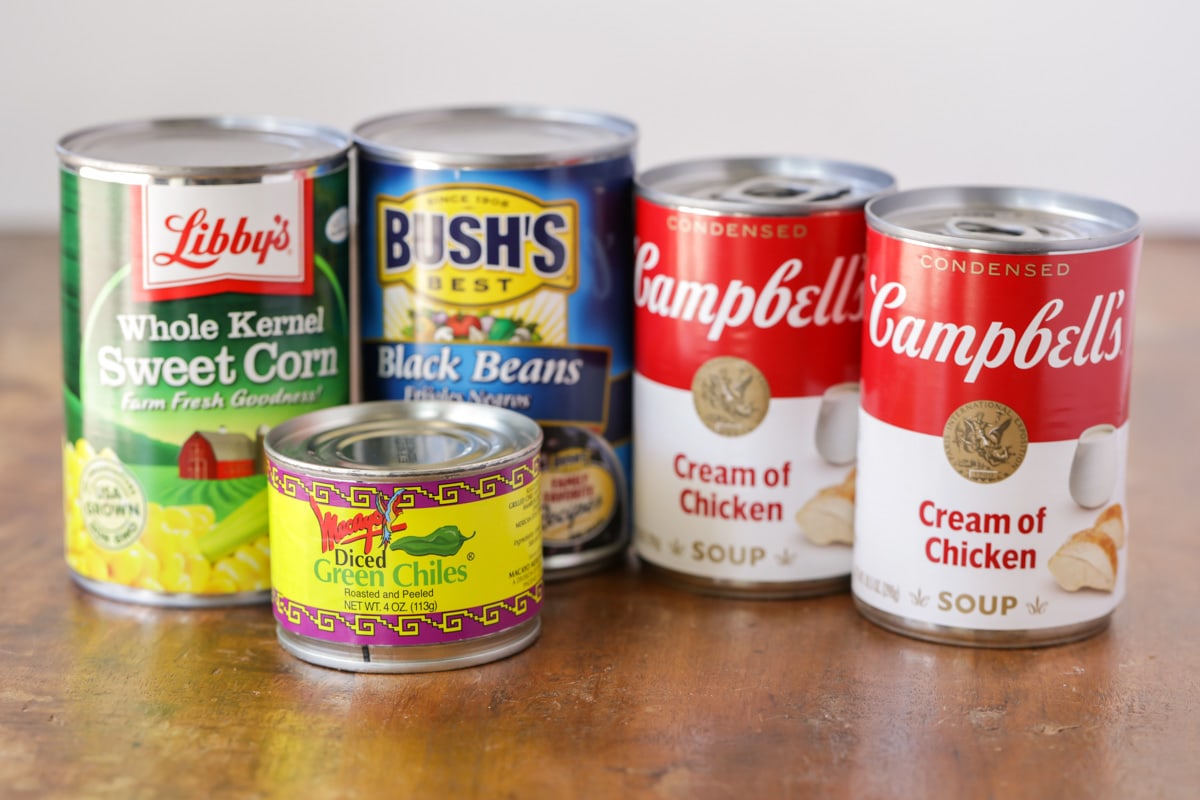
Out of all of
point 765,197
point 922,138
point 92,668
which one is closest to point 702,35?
point 922,138

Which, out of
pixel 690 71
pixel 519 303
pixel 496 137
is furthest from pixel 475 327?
pixel 690 71

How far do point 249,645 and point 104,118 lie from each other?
4.99 feet

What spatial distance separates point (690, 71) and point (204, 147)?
129cm

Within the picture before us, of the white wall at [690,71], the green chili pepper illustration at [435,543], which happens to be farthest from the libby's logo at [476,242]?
the white wall at [690,71]

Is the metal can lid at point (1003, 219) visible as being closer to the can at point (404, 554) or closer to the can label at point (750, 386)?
the can label at point (750, 386)

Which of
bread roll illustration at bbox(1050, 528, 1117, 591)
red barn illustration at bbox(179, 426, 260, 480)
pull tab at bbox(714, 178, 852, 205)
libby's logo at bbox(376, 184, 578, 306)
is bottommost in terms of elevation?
bread roll illustration at bbox(1050, 528, 1117, 591)

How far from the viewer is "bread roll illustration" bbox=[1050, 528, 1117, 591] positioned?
1210 mm

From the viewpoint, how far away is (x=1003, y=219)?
1266 millimetres

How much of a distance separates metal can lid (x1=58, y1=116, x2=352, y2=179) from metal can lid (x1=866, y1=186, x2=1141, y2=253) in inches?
17.7

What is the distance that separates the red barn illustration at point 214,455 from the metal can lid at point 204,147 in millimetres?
204

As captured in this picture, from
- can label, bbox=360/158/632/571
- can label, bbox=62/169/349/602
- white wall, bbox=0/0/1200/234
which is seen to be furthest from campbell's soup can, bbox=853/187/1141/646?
white wall, bbox=0/0/1200/234

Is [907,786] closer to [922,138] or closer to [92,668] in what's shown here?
[92,668]

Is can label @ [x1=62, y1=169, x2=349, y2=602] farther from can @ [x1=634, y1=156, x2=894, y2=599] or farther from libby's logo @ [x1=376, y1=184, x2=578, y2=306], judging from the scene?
can @ [x1=634, y1=156, x2=894, y2=599]

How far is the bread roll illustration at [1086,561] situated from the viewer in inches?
47.6
